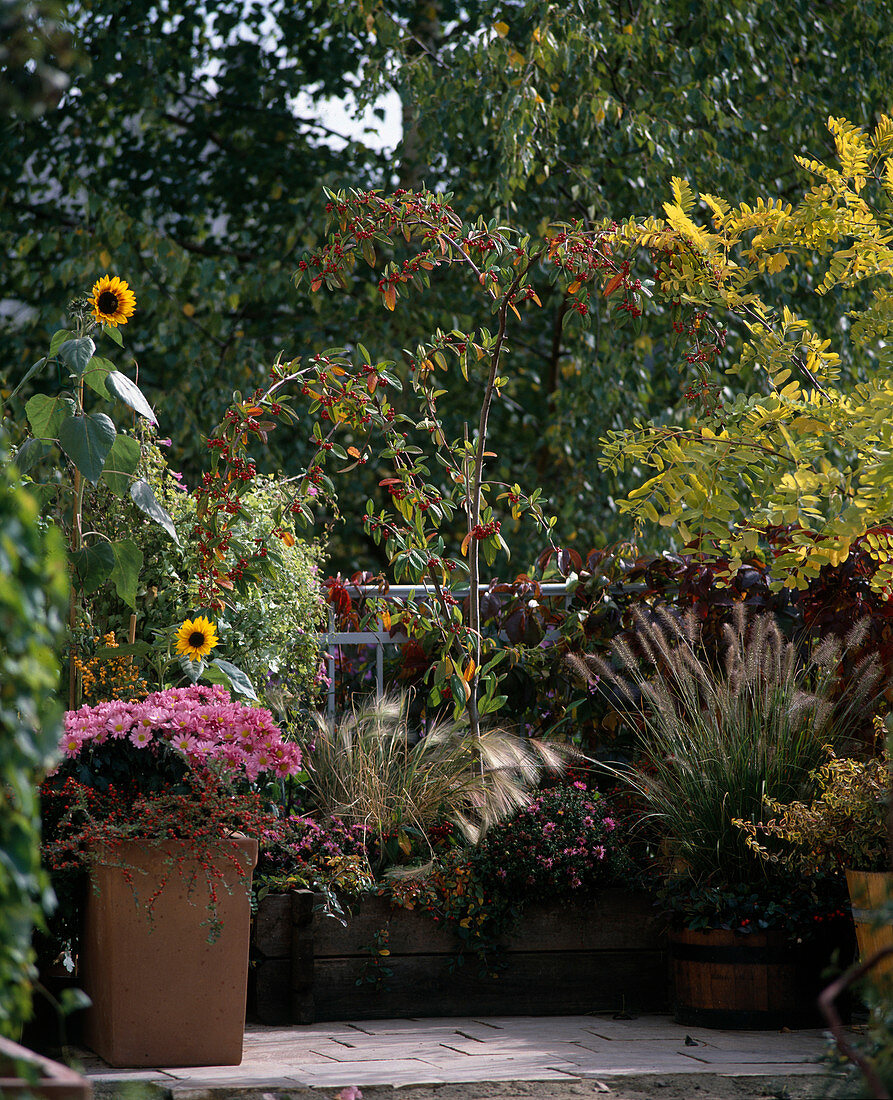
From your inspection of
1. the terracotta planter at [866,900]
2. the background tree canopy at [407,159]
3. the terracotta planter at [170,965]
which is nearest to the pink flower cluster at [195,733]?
the terracotta planter at [170,965]

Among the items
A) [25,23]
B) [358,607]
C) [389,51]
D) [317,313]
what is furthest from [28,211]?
[25,23]

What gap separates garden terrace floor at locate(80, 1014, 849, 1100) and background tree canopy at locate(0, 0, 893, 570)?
13.5 ft

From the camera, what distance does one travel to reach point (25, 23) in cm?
174

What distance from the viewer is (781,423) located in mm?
3324

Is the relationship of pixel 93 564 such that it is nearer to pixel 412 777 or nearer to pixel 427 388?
pixel 412 777

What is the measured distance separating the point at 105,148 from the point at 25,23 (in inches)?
281

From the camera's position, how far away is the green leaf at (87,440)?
305 centimetres

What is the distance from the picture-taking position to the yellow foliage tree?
3156 millimetres

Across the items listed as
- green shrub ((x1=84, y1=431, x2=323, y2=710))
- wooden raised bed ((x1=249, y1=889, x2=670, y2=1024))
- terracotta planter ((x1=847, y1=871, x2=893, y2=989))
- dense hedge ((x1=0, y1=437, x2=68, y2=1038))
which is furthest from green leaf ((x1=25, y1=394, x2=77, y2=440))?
terracotta planter ((x1=847, y1=871, x2=893, y2=989))

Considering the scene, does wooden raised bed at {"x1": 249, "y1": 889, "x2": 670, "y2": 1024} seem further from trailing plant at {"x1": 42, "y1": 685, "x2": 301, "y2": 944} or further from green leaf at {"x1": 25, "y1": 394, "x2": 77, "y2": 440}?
green leaf at {"x1": 25, "y1": 394, "x2": 77, "y2": 440}

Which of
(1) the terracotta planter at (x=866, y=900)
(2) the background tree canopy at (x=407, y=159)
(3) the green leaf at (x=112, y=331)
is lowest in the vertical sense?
(1) the terracotta planter at (x=866, y=900)

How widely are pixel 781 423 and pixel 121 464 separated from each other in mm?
1772

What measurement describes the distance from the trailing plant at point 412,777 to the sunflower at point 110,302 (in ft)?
4.53

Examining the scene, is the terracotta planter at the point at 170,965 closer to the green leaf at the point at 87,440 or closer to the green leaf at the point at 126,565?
the green leaf at the point at 126,565
